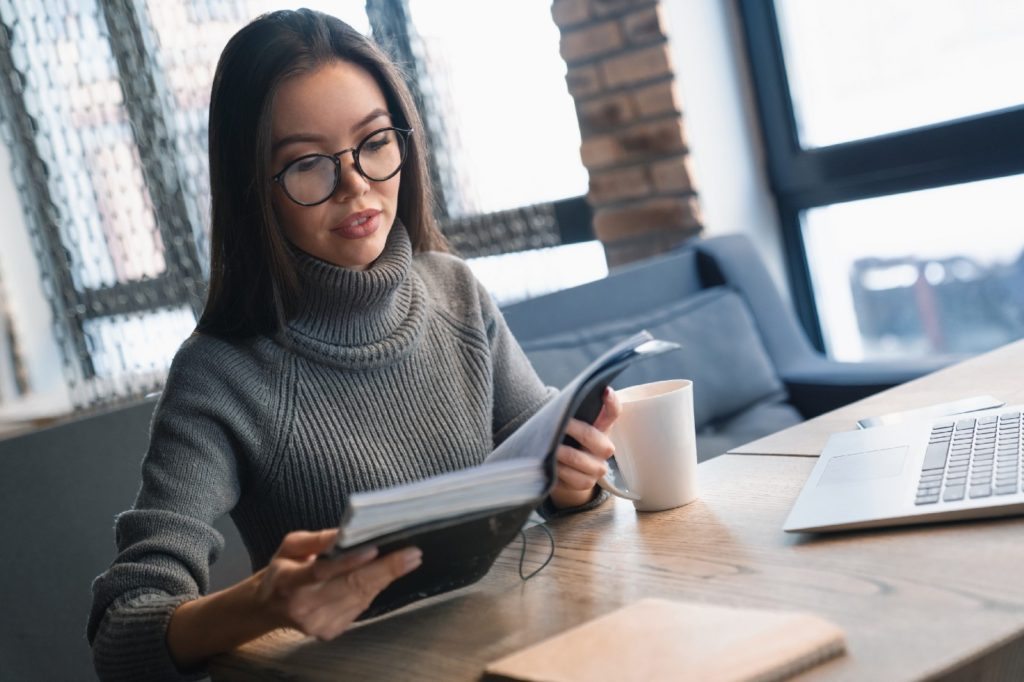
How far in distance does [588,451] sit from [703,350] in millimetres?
1309

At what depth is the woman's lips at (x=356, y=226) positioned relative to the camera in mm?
1262

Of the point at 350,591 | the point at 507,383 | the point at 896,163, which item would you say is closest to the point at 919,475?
the point at 350,591

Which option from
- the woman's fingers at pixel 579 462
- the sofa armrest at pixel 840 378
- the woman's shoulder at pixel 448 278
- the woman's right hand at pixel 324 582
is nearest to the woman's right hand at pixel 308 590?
the woman's right hand at pixel 324 582

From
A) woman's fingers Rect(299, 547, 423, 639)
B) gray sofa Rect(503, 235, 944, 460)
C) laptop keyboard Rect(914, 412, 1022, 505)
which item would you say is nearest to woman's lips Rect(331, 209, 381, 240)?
woman's fingers Rect(299, 547, 423, 639)

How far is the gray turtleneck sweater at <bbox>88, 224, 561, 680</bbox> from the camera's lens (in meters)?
1.04

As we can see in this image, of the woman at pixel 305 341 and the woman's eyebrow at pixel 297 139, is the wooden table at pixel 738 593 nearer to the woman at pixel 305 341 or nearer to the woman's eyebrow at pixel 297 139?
the woman at pixel 305 341

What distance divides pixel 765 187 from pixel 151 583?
228cm

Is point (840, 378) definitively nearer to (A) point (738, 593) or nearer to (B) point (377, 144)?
(B) point (377, 144)

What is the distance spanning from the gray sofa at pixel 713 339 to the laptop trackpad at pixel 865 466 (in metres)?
1.00

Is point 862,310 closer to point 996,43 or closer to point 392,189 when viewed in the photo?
point 996,43

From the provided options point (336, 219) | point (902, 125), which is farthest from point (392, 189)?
point (902, 125)

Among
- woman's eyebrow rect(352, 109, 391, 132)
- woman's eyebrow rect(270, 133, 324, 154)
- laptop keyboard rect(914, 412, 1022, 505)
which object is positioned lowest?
laptop keyboard rect(914, 412, 1022, 505)

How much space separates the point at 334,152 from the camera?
48.8 inches

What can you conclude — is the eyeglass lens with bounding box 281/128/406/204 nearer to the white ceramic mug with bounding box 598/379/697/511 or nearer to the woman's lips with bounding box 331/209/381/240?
the woman's lips with bounding box 331/209/381/240
